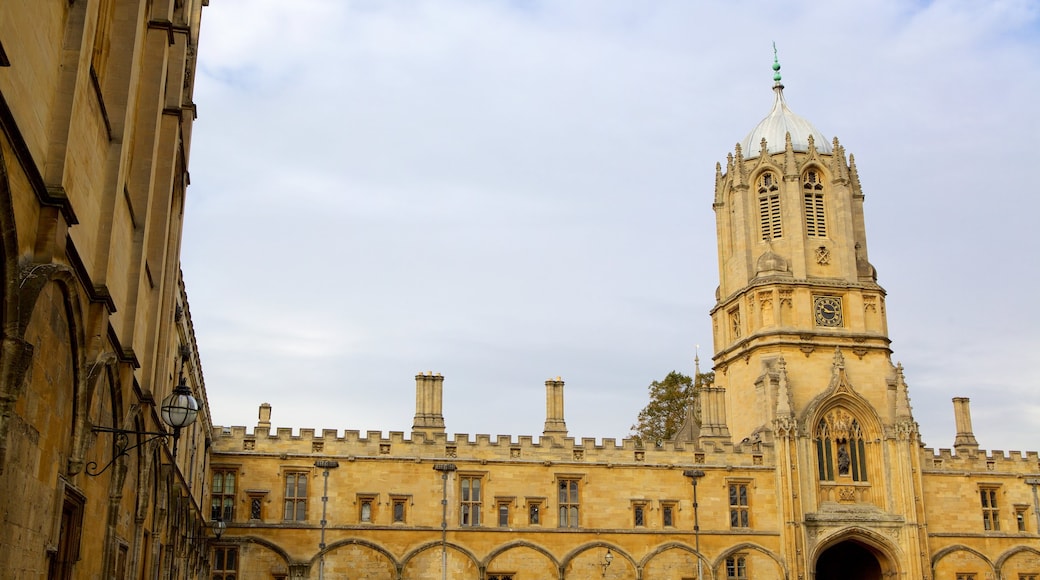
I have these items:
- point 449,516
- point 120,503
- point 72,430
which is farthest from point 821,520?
point 72,430

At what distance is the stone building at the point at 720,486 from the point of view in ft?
114

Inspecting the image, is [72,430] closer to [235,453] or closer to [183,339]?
[183,339]

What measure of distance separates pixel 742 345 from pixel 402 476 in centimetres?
1449

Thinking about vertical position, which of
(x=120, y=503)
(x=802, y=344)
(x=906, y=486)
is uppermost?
(x=802, y=344)

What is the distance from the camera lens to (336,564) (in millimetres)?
34375

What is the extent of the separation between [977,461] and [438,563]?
19985mm

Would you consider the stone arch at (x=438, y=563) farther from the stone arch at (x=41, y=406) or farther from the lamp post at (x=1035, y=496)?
the stone arch at (x=41, y=406)

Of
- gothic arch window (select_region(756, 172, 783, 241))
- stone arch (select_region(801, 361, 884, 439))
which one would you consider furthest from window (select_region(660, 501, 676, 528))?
gothic arch window (select_region(756, 172, 783, 241))

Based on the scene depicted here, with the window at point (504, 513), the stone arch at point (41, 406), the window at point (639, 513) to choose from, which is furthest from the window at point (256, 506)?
the stone arch at point (41, 406)

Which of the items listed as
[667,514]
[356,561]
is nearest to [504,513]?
[356,561]

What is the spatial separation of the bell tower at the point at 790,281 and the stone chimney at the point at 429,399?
1165 cm

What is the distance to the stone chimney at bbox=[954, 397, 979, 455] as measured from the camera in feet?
139

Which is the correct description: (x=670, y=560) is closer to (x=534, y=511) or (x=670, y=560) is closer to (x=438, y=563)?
(x=534, y=511)

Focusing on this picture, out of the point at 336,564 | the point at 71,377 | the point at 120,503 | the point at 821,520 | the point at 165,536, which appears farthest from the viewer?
the point at 821,520
